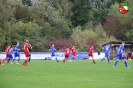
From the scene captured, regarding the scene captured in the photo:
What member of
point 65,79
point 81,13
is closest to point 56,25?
point 81,13

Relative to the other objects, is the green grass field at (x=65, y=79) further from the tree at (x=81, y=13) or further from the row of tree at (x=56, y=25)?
the tree at (x=81, y=13)

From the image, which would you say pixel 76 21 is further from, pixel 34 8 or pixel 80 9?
pixel 34 8

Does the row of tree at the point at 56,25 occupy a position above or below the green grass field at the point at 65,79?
above

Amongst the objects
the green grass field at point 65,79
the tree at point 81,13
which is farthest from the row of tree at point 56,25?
the green grass field at point 65,79

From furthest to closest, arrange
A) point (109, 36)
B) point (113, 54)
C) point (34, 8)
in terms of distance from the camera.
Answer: point (109, 36) < point (34, 8) < point (113, 54)

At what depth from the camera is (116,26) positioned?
8694cm

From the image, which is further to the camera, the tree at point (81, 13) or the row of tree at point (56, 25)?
the tree at point (81, 13)

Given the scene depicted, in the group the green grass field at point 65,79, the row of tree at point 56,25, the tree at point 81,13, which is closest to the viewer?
the green grass field at point 65,79

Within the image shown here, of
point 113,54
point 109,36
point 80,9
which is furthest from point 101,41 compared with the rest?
point 80,9

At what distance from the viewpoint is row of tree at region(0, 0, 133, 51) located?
68.5m

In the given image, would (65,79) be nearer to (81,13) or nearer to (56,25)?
(56,25)

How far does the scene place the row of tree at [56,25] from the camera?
68500 mm

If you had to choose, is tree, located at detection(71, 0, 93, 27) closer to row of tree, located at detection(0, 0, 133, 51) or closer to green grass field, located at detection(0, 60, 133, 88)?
row of tree, located at detection(0, 0, 133, 51)

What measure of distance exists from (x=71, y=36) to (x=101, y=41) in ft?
21.2
